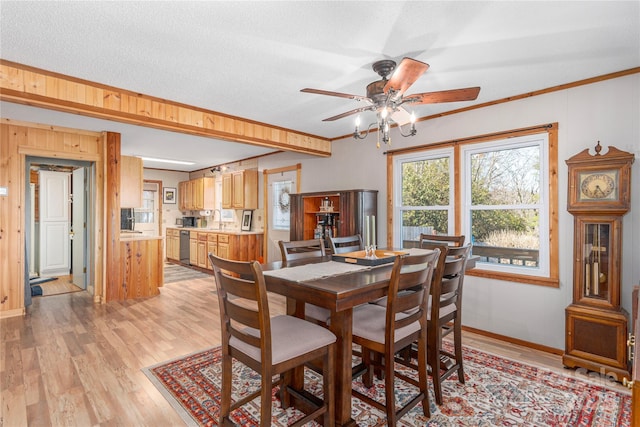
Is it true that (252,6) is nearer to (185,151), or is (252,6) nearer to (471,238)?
(471,238)

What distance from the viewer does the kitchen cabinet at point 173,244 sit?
7.92 metres

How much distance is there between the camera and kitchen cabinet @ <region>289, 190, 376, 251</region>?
13.9 ft

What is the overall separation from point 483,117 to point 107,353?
433 centimetres

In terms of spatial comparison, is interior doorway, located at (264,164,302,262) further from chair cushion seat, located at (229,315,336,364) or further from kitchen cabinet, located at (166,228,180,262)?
chair cushion seat, located at (229,315,336,364)

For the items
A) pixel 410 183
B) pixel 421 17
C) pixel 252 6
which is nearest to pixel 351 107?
pixel 410 183

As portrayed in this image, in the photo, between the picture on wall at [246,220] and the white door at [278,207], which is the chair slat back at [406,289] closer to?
the white door at [278,207]

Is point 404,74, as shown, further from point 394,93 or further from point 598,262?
point 598,262

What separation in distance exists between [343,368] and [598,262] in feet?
7.67

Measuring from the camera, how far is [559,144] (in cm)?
302

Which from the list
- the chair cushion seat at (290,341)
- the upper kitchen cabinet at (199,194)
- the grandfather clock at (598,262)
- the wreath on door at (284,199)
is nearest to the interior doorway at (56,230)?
the upper kitchen cabinet at (199,194)

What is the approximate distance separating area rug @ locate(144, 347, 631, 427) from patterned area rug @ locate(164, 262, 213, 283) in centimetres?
367

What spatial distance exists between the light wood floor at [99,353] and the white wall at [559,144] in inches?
10.1

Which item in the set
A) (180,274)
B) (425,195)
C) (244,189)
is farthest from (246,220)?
(425,195)

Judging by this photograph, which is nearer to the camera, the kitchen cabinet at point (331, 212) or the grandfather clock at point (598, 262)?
the grandfather clock at point (598, 262)
